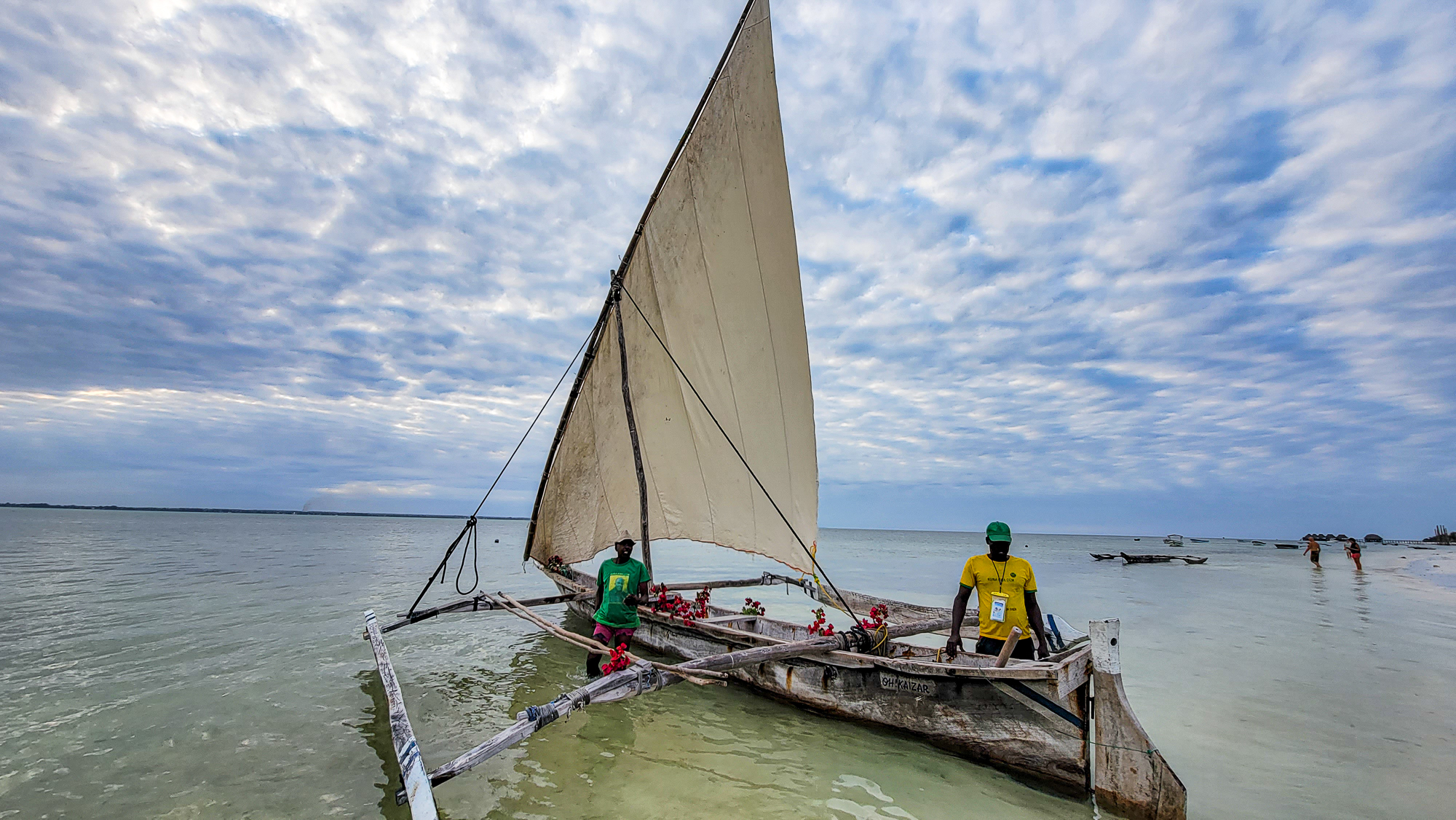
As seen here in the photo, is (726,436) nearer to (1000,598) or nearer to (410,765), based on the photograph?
(1000,598)

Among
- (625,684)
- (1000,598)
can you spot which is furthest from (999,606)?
(625,684)

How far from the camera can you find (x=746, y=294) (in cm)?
955

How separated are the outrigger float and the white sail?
1.0 inches

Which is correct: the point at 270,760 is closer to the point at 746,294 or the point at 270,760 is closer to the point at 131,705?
the point at 131,705

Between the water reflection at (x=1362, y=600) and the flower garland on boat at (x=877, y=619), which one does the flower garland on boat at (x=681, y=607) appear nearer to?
the flower garland on boat at (x=877, y=619)

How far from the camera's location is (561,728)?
7578mm

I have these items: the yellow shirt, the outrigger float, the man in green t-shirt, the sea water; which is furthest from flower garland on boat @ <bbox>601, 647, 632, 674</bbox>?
the yellow shirt

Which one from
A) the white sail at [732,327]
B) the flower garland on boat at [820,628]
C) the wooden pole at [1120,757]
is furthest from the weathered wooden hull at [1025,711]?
the white sail at [732,327]

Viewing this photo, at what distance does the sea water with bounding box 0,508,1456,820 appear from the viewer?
5711mm

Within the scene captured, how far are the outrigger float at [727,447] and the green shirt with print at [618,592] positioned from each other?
69cm

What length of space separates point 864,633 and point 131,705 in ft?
33.1

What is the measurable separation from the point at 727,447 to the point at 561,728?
459 centimetres

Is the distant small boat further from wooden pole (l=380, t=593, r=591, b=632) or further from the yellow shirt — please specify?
wooden pole (l=380, t=593, r=591, b=632)

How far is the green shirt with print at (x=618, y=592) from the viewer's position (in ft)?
26.9
